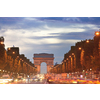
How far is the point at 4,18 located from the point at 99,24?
34.8ft

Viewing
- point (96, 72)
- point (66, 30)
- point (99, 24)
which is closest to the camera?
point (66, 30)

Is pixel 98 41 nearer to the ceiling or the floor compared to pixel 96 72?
nearer to the ceiling

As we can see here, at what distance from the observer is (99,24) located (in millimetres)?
33031

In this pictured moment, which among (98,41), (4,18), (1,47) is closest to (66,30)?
(4,18)

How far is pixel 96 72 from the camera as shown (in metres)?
71.6
